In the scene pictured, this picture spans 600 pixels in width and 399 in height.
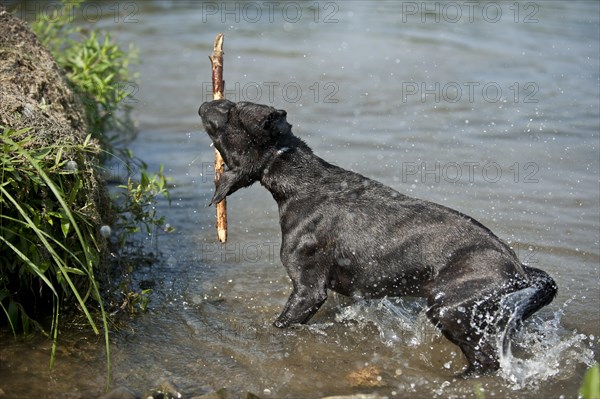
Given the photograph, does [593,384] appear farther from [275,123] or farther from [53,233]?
[53,233]

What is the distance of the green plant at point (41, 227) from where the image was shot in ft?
16.7

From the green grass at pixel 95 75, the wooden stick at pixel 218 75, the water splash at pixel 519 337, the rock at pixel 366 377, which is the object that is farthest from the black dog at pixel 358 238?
the green grass at pixel 95 75

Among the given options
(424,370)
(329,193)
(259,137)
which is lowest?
(424,370)

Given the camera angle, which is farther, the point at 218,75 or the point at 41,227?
the point at 218,75

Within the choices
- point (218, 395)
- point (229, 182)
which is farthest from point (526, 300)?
point (229, 182)

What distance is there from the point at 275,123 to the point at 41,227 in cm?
175

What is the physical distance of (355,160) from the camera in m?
9.74

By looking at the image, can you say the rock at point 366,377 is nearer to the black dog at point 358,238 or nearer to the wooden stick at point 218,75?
the black dog at point 358,238

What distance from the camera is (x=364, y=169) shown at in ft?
31.1

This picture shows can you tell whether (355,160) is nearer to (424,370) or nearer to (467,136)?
(467,136)

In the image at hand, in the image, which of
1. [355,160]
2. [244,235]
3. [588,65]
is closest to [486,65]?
[588,65]

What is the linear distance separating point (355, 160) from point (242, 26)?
789 centimetres

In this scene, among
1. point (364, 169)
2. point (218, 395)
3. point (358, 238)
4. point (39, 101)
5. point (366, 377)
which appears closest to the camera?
point (218, 395)

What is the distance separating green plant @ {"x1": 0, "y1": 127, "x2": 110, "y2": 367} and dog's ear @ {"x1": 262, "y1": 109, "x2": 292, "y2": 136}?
126 cm
